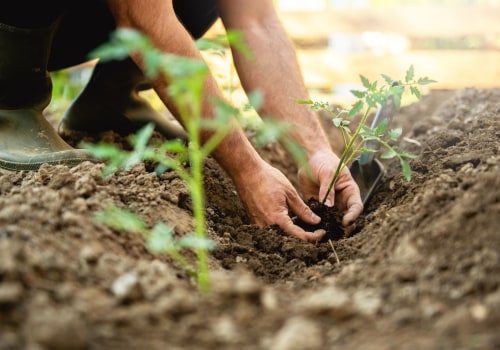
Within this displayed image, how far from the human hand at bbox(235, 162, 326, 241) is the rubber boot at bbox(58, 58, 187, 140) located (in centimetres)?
71

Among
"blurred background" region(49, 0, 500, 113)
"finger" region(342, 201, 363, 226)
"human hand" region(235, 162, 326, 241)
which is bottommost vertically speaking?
"blurred background" region(49, 0, 500, 113)

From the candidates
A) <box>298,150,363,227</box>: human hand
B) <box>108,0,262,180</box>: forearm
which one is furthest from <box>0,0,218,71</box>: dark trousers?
<box>298,150,363,227</box>: human hand

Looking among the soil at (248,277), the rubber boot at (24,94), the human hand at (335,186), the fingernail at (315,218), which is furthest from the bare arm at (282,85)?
the rubber boot at (24,94)

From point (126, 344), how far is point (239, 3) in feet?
5.18

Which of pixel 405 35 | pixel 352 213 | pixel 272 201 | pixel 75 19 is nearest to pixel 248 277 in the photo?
pixel 272 201

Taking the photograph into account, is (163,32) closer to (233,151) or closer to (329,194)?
(233,151)

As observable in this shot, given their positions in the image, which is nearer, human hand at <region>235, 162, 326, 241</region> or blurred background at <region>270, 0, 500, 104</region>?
human hand at <region>235, 162, 326, 241</region>

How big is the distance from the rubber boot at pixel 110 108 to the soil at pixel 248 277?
78 cm

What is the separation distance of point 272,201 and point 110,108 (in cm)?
104

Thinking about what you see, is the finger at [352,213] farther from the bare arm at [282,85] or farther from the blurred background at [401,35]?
the blurred background at [401,35]

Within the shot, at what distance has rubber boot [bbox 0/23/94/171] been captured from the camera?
1.88 meters

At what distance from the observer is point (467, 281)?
96 cm

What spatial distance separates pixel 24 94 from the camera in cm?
200

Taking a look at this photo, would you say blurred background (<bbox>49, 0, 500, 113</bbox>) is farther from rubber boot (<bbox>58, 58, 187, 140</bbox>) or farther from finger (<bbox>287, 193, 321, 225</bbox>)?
finger (<bbox>287, 193, 321, 225</bbox>)
